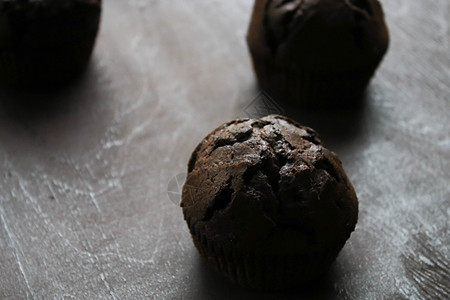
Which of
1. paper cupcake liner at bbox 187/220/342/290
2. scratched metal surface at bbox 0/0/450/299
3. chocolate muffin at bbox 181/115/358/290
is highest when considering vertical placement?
chocolate muffin at bbox 181/115/358/290

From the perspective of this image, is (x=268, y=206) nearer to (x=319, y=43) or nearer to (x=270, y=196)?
(x=270, y=196)

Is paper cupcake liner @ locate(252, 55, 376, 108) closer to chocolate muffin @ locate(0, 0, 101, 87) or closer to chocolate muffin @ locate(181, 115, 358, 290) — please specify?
chocolate muffin @ locate(181, 115, 358, 290)

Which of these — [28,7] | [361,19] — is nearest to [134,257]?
[28,7]

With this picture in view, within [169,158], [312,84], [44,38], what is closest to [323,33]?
[312,84]

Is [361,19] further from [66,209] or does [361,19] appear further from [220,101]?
[66,209]

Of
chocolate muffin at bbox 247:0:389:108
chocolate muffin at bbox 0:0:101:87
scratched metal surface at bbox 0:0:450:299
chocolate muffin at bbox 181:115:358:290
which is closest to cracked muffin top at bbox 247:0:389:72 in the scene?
chocolate muffin at bbox 247:0:389:108

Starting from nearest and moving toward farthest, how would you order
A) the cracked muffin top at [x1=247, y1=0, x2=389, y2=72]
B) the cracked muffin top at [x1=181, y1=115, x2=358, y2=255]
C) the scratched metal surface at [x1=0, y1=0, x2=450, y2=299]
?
the cracked muffin top at [x1=181, y1=115, x2=358, y2=255] < the scratched metal surface at [x1=0, y1=0, x2=450, y2=299] < the cracked muffin top at [x1=247, y1=0, x2=389, y2=72]
